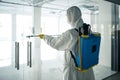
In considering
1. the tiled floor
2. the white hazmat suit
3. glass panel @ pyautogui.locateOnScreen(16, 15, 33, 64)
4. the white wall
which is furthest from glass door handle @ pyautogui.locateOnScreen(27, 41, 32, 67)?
the white wall

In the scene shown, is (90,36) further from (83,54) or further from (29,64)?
(29,64)

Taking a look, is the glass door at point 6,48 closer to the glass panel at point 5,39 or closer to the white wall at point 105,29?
the glass panel at point 5,39

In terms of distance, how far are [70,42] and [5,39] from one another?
3.90 feet

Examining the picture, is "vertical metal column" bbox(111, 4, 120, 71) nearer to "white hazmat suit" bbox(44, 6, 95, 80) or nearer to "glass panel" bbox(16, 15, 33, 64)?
"white hazmat suit" bbox(44, 6, 95, 80)

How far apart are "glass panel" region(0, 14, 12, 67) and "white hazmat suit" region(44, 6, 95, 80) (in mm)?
821

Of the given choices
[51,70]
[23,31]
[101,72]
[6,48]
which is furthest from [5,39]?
[101,72]

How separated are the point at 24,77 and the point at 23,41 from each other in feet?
2.31

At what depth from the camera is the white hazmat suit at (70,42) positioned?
2086 millimetres

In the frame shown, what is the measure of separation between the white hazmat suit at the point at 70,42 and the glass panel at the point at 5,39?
821 mm

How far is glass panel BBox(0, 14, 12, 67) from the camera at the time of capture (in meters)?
2.55

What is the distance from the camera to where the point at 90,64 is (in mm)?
2125

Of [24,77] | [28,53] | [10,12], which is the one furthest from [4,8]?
[24,77]

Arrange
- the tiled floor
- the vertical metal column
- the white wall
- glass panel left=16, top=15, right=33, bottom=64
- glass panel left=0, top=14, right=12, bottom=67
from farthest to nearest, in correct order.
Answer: the vertical metal column
the white wall
the tiled floor
glass panel left=16, top=15, right=33, bottom=64
glass panel left=0, top=14, right=12, bottom=67

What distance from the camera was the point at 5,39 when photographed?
262 cm
